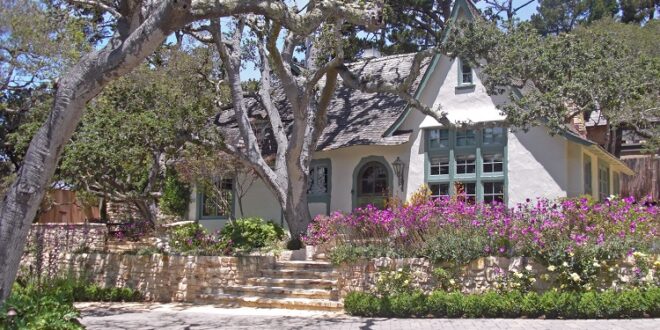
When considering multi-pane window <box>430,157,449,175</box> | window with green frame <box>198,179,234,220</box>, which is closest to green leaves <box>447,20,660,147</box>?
multi-pane window <box>430,157,449,175</box>

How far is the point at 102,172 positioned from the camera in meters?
15.6

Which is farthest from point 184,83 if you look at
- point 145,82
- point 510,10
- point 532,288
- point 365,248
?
point 510,10

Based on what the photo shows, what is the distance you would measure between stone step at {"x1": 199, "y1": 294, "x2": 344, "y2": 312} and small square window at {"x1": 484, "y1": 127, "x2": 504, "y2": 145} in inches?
299

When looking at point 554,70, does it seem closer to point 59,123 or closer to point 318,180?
point 318,180

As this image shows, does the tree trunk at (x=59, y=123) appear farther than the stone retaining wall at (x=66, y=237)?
No

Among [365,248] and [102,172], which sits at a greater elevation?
[102,172]

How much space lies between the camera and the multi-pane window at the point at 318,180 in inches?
795

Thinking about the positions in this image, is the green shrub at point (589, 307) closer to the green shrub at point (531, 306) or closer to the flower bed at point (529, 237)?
the flower bed at point (529, 237)

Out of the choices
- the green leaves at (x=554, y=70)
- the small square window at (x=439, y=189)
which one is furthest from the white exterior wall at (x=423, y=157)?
the green leaves at (x=554, y=70)

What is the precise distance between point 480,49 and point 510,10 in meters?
16.6

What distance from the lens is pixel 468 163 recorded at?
18094 mm

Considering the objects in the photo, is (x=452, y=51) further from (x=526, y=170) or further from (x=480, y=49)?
(x=526, y=170)

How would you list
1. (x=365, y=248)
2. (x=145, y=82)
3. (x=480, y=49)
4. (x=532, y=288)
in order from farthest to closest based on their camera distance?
(x=145, y=82) < (x=480, y=49) < (x=365, y=248) < (x=532, y=288)

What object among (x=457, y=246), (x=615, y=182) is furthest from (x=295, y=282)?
(x=615, y=182)
